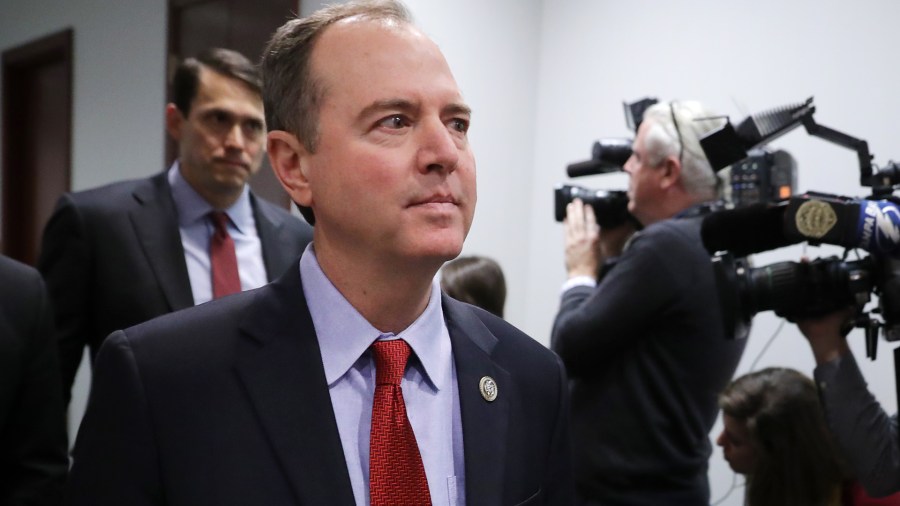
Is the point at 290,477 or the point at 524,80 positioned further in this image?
the point at 524,80

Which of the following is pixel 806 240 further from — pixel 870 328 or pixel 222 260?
pixel 222 260

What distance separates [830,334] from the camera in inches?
61.8

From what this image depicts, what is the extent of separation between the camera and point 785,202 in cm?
149

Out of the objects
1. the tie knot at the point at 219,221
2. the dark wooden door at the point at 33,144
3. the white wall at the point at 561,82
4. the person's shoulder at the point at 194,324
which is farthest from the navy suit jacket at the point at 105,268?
the dark wooden door at the point at 33,144

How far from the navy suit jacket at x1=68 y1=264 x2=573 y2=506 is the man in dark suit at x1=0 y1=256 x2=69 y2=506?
547 mm

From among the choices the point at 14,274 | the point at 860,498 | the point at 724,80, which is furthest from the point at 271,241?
the point at 724,80

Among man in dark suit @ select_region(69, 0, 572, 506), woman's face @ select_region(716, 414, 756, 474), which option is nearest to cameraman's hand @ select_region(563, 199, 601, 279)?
woman's face @ select_region(716, 414, 756, 474)

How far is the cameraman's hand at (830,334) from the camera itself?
156 cm

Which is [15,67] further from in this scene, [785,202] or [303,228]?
[785,202]

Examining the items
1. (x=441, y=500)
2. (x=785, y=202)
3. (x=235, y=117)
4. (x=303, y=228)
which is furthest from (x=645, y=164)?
(x=441, y=500)

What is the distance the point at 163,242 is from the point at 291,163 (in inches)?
34.9

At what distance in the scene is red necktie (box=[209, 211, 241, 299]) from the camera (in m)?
1.92

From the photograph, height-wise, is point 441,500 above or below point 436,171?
below

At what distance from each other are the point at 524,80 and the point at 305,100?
2623 millimetres
